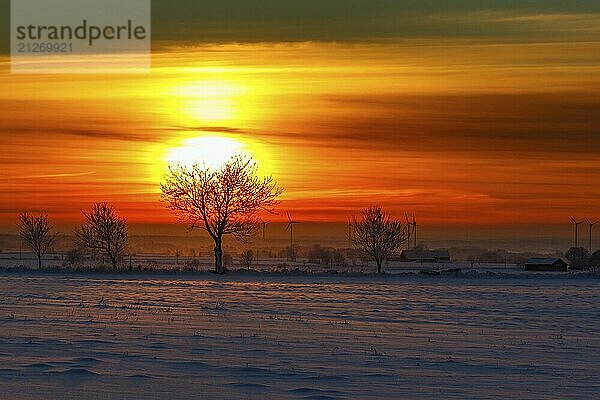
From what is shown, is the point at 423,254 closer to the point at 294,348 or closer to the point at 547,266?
the point at 547,266

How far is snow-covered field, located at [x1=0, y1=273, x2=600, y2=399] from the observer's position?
16.0 m

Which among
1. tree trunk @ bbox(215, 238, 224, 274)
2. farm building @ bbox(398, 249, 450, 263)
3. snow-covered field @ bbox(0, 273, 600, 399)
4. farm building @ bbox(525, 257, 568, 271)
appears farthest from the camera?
farm building @ bbox(398, 249, 450, 263)

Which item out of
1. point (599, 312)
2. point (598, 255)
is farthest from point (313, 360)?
point (598, 255)

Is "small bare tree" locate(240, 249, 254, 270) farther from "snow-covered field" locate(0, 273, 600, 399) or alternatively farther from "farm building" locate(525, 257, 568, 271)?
"snow-covered field" locate(0, 273, 600, 399)

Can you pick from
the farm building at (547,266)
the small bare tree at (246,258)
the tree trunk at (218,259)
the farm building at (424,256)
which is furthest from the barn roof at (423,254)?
the tree trunk at (218,259)

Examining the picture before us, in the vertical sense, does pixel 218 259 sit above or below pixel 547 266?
above

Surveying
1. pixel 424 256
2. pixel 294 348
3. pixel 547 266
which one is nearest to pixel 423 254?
pixel 424 256

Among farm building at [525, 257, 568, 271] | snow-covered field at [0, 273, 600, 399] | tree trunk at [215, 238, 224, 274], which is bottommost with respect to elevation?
farm building at [525, 257, 568, 271]

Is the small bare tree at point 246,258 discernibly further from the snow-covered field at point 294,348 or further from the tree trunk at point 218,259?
the snow-covered field at point 294,348

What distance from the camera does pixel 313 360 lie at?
63.2ft

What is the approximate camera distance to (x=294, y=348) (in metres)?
21.0

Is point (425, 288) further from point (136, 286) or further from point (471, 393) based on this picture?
point (471, 393)

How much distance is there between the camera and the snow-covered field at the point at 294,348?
52.4 feet

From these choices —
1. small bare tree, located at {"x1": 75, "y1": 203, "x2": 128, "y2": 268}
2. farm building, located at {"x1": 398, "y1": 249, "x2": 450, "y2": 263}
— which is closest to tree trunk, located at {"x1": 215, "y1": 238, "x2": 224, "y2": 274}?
small bare tree, located at {"x1": 75, "y1": 203, "x2": 128, "y2": 268}
